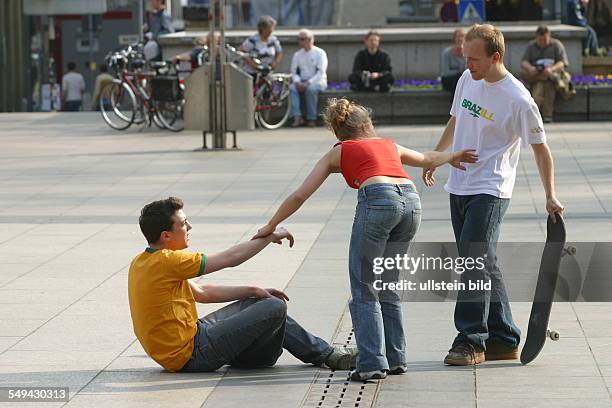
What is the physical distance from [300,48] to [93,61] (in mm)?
22381

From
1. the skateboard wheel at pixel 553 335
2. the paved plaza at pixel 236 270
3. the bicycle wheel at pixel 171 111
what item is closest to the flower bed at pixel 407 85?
the bicycle wheel at pixel 171 111

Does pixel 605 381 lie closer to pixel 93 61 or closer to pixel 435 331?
pixel 435 331

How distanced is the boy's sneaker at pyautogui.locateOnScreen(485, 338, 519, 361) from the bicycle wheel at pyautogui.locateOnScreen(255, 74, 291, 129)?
48.8 feet

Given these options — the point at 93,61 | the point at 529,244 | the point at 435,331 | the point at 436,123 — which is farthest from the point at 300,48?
the point at 93,61

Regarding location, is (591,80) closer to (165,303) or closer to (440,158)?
(440,158)

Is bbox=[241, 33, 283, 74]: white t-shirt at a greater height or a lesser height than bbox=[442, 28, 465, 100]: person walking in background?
greater

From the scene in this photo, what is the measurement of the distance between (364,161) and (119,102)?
16041mm

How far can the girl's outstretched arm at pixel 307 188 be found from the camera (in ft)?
20.5

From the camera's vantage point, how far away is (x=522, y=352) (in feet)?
21.9

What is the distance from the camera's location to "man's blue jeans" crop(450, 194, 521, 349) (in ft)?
21.6

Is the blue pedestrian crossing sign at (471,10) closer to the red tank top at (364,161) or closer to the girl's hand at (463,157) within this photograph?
the girl's hand at (463,157)

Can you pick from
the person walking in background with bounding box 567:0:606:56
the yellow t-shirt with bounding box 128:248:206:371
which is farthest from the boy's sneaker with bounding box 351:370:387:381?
the person walking in background with bounding box 567:0:606:56

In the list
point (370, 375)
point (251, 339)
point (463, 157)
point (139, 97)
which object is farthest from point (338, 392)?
point (139, 97)

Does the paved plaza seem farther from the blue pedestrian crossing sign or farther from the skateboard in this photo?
the blue pedestrian crossing sign
